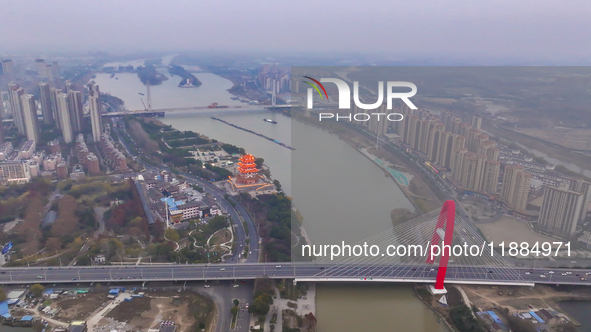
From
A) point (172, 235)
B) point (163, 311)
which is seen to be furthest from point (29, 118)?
point (163, 311)

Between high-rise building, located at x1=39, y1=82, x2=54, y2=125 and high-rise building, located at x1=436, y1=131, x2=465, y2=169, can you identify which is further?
high-rise building, located at x1=39, y1=82, x2=54, y2=125

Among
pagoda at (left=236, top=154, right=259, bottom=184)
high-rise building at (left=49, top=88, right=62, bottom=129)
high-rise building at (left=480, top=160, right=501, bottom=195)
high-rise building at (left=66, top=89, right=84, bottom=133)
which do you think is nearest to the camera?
high-rise building at (left=480, top=160, right=501, bottom=195)

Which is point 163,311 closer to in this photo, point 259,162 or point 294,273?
point 294,273

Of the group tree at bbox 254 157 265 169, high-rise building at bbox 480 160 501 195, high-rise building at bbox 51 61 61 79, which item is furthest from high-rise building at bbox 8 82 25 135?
high-rise building at bbox 480 160 501 195

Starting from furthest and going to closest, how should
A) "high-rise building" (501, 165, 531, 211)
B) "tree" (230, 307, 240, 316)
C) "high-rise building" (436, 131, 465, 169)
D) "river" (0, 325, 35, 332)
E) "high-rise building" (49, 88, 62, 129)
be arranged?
1. "high-rise building" (49, 88, 62, 129)
2. "high-rise building" (436, 131, 465, 169)
3. "high-rise building" (501, 165, 531, 211)
4. "tree" (230, 307, 240, 316)
5. "river" (0, 325, 35, 332)

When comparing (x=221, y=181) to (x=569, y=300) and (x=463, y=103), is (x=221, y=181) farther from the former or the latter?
(x=569, y=300)

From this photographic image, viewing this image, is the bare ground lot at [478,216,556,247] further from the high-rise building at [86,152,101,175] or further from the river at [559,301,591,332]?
the high-rise building at [86,152,101,175]

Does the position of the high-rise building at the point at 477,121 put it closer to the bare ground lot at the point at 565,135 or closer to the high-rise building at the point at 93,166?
the bare ground lot at the point at 565,135
